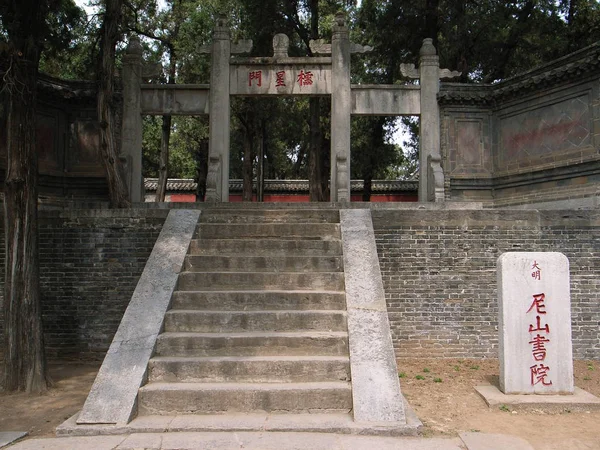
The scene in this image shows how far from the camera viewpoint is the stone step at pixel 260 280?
548 centimetres

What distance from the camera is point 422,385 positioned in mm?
5629

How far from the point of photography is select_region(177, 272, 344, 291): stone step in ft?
18.0

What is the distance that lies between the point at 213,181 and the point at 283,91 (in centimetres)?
234

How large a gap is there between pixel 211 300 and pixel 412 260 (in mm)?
3057

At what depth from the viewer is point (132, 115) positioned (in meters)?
10.2

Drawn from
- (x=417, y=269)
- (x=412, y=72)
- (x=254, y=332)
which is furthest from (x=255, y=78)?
(x=254, y=332)

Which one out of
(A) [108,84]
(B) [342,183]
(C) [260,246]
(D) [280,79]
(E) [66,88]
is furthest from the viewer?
(E) [66,88]

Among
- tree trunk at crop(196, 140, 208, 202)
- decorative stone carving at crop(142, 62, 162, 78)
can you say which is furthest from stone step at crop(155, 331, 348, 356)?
tree trunk at crop(196, 140, 208, 202)

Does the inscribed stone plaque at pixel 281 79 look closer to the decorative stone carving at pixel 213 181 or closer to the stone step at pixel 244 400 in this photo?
the decorative stone carving at pixel 213 181

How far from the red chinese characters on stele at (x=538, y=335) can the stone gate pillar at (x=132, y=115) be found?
784 centimetres

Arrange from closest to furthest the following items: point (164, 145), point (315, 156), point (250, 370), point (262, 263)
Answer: point (250, 370) < point (262, 263) < point (315, 156) < point (164, 145)

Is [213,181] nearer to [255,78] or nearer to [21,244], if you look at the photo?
[255,78]

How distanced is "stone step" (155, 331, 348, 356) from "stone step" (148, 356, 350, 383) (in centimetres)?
19

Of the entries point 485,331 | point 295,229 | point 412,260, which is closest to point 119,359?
point 295,229
